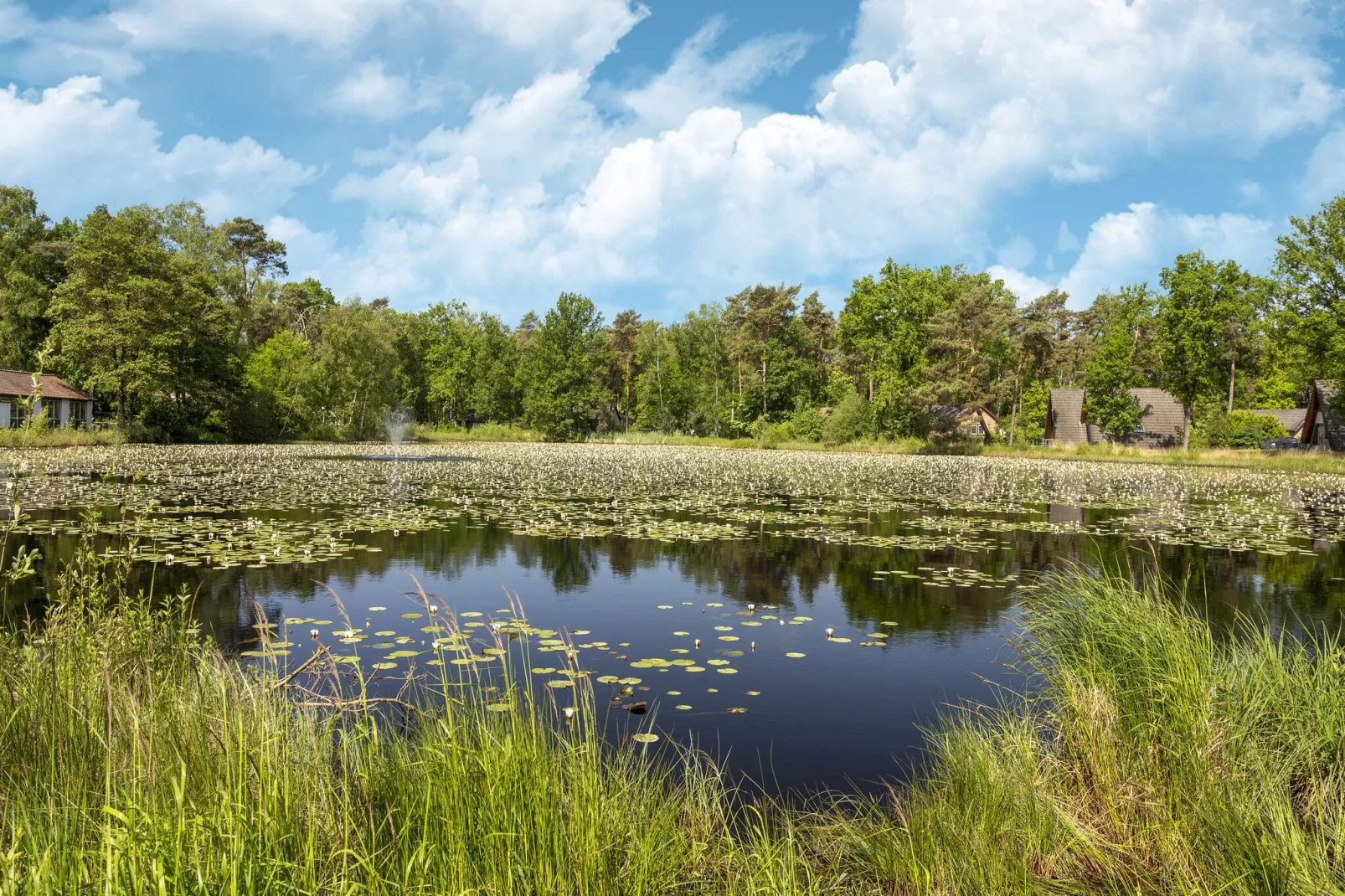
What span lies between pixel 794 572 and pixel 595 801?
30.0ft

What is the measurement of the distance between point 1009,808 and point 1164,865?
71cm

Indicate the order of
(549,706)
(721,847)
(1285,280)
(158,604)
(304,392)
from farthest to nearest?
(304,392) < (1285,280) < (158,604) < (549,706) < (721,847)

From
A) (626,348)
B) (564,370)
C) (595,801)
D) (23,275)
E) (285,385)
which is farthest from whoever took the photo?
(626,348)

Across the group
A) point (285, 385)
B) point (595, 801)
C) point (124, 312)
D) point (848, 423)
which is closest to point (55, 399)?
point (124, 312)

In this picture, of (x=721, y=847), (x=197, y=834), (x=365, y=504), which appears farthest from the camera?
(x=365, y=504)

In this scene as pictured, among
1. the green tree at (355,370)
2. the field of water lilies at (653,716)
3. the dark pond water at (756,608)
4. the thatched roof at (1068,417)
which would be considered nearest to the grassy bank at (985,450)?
the green tree at (355,370)

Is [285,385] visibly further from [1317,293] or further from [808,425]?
[1317,293]

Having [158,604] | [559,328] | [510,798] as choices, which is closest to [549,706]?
[510,798]

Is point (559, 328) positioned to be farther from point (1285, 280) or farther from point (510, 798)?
point (510, 798)

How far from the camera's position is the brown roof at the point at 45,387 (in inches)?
1780

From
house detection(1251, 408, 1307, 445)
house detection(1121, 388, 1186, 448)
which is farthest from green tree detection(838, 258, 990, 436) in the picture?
house detection(1251, 408, 1307, 445)

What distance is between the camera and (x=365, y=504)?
19.0 metres

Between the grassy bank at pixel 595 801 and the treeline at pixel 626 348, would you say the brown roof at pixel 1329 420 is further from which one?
the grassy bank at pixel 595 801

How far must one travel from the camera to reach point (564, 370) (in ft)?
240
